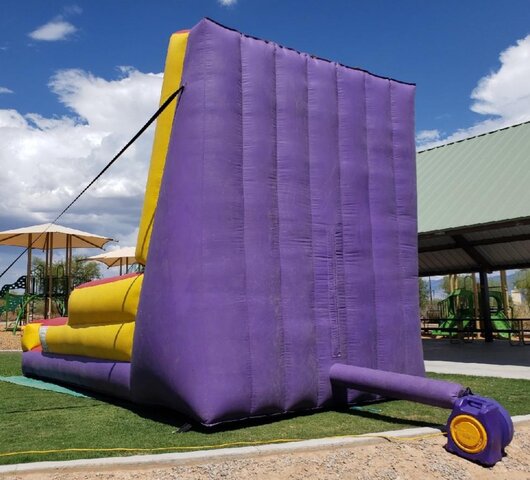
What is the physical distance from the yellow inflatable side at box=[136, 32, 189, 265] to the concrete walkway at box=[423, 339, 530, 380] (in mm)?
5669

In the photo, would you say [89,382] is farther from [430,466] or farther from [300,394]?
[430,466]

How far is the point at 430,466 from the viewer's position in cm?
367

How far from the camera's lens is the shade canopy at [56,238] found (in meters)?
18.7

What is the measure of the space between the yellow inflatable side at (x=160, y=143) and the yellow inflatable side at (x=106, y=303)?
1.21ft

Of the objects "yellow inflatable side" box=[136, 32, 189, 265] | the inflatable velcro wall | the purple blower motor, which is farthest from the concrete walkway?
"yellow inflatable side" box=[136, 32, 189, 265]

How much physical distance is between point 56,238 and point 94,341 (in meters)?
15.5

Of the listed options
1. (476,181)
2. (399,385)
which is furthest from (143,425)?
(476,181)

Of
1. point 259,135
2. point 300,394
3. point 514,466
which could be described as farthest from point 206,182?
point 514,466

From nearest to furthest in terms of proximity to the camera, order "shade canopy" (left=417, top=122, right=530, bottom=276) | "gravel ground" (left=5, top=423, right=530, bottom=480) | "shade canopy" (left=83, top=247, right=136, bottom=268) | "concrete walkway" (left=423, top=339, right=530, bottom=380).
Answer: "gravel ground" (left=5, top=423, right=530, bottom=480), "concrete walkway" (left=423, top=339, right=530, bottom=380), "shade canopy" (left=417, top=122, right=530, bottom=276), "shade canopy" (left=83, top=247, right=136, bottom=268)

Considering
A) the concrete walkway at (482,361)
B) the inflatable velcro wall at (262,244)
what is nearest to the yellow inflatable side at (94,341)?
the inflatable velcro wall at (262,244)

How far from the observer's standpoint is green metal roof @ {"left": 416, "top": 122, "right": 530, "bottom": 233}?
1049cm

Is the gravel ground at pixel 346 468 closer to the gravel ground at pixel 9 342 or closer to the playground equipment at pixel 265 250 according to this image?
the playground equipment at pixel 265 250

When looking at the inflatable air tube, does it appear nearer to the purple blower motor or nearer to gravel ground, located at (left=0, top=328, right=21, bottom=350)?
the purple blower motor

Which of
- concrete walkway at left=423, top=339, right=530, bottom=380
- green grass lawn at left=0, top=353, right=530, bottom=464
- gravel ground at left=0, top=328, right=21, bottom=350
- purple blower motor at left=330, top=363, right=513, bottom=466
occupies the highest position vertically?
purple blower motor at left=330, top=363, right=513, bottom=466
